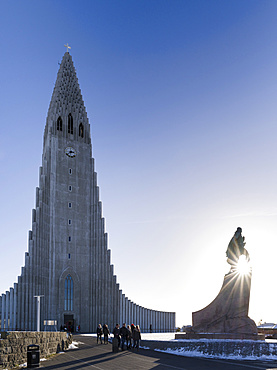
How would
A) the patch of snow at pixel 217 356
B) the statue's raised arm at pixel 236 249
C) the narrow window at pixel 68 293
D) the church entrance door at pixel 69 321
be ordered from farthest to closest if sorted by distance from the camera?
the narrow window at pixel 68 293 < the church entrance door at pixel 69 321 < the statue's raised arm at pixel 236 249 < the patch of snow at pixel 217 356

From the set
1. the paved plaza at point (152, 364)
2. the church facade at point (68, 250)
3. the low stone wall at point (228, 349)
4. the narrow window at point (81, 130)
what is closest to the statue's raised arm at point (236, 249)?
the low stone wall at point (228, 349)

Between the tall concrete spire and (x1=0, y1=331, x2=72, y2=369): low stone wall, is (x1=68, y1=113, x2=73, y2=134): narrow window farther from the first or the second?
(x1=0, y1=331, x2=72, y2=369): low stone wall

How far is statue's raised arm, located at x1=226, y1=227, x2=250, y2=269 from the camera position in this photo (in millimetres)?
26891

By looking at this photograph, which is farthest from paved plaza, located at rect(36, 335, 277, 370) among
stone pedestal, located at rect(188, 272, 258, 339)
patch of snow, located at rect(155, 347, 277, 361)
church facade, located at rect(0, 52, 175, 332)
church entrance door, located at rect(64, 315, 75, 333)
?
church entrance door, located at rect(64, 315, 75, 333)

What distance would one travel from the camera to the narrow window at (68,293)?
62.8 m

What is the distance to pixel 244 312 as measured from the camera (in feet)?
83.8

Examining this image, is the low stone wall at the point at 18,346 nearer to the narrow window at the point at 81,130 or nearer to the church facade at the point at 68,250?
the church facade at the point at 68,250

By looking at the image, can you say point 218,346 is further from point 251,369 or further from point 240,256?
point 240,256

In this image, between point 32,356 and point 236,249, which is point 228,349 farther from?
point 236,249

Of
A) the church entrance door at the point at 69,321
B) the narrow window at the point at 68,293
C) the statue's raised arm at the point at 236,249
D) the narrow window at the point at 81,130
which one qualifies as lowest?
the church entrance door at the point at 69,321

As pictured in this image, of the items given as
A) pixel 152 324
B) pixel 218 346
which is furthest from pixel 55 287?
pixel 218 346

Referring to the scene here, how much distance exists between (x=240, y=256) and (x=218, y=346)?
8.51 meters

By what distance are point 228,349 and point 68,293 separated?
4735 centimetres

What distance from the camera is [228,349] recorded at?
62.1 ft
